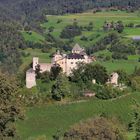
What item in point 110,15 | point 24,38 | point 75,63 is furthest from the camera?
point 110,15

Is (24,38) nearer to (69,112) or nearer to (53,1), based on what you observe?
(69,112)

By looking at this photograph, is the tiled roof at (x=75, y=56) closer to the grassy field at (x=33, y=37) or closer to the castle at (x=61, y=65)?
the castle at (x=61, y=65)

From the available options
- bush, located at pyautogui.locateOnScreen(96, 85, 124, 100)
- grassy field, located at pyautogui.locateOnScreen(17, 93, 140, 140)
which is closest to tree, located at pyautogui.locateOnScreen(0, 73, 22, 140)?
grassy field, located at pyautogui.locateOnScreen(17, 93, 140, 140)

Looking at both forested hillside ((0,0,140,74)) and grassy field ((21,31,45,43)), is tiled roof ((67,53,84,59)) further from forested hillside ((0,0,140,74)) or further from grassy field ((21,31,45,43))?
grassy field ((21,31,45,43))

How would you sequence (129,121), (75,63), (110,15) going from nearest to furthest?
(129,121) < (75,63) < (110,15)

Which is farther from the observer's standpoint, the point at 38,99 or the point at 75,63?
the point at 75,63

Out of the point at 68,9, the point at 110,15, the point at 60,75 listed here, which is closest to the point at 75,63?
the point at 60,75

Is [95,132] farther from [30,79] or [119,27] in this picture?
[119,27]

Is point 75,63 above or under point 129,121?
above
